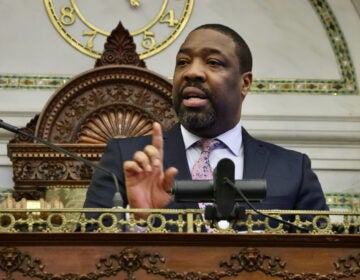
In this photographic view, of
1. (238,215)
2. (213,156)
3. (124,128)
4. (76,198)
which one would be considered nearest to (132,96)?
(124,128)

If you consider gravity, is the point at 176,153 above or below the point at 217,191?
above

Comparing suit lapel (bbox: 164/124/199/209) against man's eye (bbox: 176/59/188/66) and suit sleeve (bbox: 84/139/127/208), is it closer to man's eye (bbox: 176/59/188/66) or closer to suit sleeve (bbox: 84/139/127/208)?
suit sleeve (bbox: 84/139/127/208)

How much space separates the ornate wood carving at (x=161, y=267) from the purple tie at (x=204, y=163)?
0.79 meters

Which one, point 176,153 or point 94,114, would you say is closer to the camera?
point 176,153

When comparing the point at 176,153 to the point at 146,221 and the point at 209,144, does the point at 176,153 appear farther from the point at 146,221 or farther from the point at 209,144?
the point at 146,221

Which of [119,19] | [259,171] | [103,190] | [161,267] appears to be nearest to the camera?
[161,267]

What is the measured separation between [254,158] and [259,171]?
0.23ft

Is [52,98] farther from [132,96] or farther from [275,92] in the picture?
[275,92]

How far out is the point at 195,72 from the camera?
11.7 feet

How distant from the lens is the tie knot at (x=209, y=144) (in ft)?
12.4

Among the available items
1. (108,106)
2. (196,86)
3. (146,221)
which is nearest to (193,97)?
(196,86)

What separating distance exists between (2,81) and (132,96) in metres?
0.86

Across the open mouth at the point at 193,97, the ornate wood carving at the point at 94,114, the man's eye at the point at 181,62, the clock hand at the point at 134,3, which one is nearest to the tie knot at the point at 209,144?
the open mouth at the point at 193,97

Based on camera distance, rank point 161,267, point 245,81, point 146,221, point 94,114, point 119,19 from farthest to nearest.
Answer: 1. point 119,19
2. point 94,114
3. point 245,81
4. point 146,221
5. point 161,267
